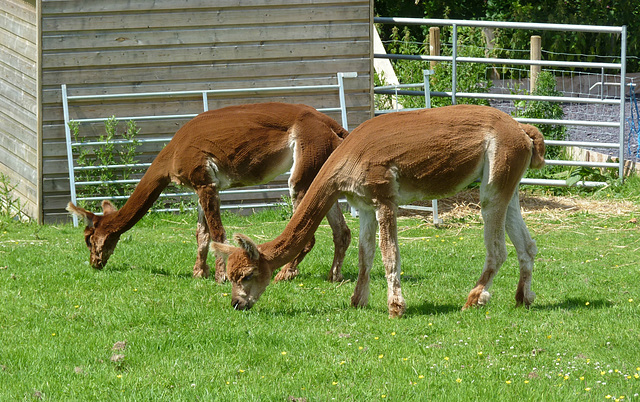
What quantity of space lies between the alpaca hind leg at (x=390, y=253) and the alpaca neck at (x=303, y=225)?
43cm

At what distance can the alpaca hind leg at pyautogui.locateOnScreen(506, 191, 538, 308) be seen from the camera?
6.57 m

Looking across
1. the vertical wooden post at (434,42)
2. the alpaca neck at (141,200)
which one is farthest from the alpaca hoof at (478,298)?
the vertical wooden post at (434,42)

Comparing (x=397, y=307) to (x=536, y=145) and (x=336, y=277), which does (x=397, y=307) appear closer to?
(x=336, y=277)

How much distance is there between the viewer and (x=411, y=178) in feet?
21.1

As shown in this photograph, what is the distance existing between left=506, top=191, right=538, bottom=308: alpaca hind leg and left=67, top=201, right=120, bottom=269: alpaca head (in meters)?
3.93

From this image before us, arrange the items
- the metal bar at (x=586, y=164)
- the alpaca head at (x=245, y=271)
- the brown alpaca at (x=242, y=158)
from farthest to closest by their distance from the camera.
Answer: the metal bar at (x=586, y=164) → the brown alpaca at (x=242, y=158) → the alpaca head at (x=245, y=271)

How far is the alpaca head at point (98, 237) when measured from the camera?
813cm

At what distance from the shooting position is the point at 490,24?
1204 cm

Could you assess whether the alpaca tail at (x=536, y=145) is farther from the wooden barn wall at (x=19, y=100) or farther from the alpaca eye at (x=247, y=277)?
the wooden barn wall at (x=19, y=100)

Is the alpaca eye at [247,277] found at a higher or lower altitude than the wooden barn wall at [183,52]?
lower

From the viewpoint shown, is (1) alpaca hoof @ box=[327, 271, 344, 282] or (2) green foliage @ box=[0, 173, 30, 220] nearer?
(1) alpaca hoof @ box=[327, 271, 344, 282]

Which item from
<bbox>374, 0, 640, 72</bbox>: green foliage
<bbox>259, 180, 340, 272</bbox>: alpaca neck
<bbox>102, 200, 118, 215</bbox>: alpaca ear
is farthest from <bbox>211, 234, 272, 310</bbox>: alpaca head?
<bbox>374, 0, 640, 72</bbox>: green foliage

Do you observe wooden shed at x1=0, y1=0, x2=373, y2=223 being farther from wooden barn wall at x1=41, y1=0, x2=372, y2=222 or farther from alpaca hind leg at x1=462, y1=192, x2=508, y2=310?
alpaca hind leg at x1=462, y1=192, x2=508, y2=310

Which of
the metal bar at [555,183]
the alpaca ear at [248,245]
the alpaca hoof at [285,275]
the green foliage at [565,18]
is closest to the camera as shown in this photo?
the alpaca ear at [248,245]
